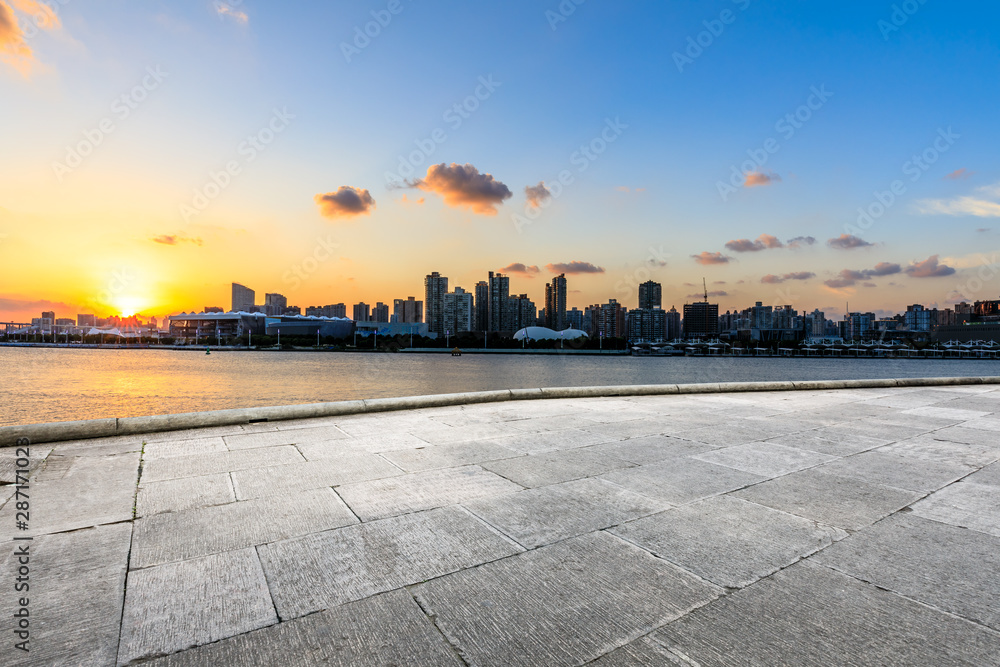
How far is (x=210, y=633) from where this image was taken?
2369 mm

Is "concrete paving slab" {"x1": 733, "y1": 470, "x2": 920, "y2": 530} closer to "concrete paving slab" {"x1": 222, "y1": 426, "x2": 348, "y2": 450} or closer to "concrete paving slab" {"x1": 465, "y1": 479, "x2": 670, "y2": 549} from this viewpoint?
"concrete paving slab" {"x1": 465, "y1": 479, "x2": 670, "y2": 549}

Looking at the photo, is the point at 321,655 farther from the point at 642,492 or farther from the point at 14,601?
the point at 642,492

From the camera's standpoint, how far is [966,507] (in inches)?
160

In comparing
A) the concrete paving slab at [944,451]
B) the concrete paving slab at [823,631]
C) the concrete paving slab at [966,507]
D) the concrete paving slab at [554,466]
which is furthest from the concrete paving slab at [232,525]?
the concrete paving slab at [944,451]

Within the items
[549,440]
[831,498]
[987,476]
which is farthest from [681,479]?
[987,476]

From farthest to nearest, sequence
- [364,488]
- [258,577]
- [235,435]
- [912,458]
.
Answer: [235,435], [912,458], [364,488], [258,577]

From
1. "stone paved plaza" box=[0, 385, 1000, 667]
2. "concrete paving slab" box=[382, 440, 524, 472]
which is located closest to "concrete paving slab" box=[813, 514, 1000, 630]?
"stone paved plaza" box=[0, 385, 1000, 667]

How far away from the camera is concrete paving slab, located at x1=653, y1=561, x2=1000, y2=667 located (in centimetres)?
220

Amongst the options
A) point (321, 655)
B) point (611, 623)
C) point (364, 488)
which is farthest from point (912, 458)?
point (321, 655)

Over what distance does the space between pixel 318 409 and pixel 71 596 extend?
5502 millimetres

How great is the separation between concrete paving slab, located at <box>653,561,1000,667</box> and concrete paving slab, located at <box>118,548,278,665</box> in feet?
6.85

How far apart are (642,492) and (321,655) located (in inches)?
118

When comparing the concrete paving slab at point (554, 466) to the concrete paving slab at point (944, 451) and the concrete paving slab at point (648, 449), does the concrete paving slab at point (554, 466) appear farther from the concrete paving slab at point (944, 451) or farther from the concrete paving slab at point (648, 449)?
the concrete paving slab at point (944, 451)

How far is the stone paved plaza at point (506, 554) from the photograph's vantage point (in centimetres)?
230
